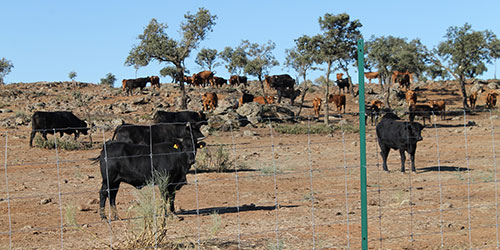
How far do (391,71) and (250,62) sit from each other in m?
11.4

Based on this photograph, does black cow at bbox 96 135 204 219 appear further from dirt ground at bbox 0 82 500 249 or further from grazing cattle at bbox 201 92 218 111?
grazing cattle at bbox 201 92 218 111

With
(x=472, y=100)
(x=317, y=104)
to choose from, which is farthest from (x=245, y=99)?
(x=472, y=100)

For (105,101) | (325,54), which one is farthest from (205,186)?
(105,101)

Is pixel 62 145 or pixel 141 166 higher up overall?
pixel 141 166

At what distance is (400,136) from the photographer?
53.5 feet

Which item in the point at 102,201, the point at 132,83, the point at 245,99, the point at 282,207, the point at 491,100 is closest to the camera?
the point at 102,201

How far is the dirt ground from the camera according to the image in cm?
822

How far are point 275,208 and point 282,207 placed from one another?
183 mm

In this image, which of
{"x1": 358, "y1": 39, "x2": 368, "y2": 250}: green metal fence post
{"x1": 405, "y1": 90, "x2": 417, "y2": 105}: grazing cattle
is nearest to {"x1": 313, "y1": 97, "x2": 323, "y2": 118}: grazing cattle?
{"x1": 405, "y1": 90, "x2": 417, "y2": 105}: grazing cattle

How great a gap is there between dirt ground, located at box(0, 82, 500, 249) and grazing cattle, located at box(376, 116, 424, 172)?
540 millimetres

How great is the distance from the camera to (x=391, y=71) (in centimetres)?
4419

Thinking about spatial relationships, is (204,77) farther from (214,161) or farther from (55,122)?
(214,161)

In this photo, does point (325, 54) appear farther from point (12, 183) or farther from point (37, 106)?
point (12, 183)

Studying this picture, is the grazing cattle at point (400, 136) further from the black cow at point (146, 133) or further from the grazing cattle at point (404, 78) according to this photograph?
the grazing cattle at point (404, 78)
